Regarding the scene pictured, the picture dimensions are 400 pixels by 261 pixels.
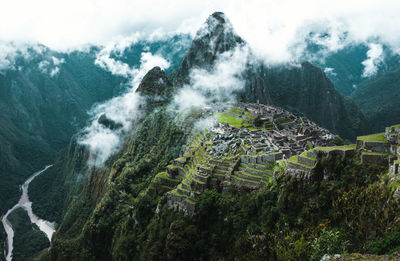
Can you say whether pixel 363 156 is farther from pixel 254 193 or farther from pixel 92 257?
pixel 92 257

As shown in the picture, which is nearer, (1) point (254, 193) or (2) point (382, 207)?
(2) point (382, 207)

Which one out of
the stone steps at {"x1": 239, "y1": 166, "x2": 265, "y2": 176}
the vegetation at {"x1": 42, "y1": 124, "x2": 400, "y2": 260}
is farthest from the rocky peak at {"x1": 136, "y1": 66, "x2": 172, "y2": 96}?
the stone steps at {"x1": 239, "y1": 166, "x2": 265, "y2": 176}

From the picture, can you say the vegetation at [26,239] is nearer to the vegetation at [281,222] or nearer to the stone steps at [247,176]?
the vegetation at [281,222]

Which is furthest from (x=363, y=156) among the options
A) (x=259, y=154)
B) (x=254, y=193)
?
(x=259, y=154)

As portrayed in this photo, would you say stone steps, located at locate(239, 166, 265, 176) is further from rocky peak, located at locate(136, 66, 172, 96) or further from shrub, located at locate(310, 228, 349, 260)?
rocky peak, located at locate(136, 66, 172, 96)

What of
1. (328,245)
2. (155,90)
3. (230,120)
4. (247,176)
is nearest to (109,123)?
(155,90)

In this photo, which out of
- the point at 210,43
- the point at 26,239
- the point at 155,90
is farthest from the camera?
the point at 210,43

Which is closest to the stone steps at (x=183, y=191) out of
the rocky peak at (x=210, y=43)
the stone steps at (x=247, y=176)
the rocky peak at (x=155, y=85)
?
the stone steps at (x=247, y=176)

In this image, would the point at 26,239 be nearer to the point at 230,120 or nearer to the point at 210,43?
the point at 230,120
